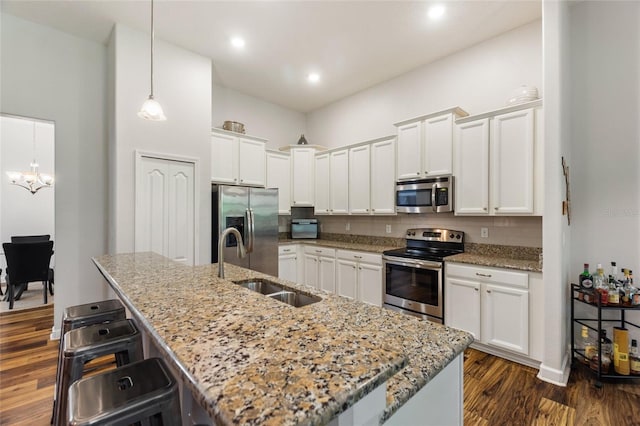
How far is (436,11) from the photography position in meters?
2.77

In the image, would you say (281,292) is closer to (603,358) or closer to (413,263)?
(413,263)

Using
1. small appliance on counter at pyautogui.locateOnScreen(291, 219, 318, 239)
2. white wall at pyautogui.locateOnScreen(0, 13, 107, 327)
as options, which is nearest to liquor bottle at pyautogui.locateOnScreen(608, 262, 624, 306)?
small appliance on counter at pyautogui.locateOnScreen(291, 219, 318, 239)

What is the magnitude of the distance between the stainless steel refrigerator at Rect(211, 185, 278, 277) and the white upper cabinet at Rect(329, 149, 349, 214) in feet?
3.19

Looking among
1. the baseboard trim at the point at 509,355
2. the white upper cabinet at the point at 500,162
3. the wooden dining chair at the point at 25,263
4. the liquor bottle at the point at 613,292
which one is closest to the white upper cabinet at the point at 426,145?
the white upper cabinet at the point at 500,162

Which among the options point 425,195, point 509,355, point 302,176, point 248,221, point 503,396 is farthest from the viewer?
point 302,176

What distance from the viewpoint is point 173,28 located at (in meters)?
3.04

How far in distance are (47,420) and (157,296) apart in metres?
1.80

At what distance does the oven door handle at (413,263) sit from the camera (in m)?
3.01

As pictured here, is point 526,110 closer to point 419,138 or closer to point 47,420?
point 419,138

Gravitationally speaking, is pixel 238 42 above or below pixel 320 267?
above

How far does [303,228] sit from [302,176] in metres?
0.89

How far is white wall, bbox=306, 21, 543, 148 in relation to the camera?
303cm

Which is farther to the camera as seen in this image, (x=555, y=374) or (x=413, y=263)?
(x=413, y=263)

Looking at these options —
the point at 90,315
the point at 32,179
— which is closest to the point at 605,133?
the point at 90,315
